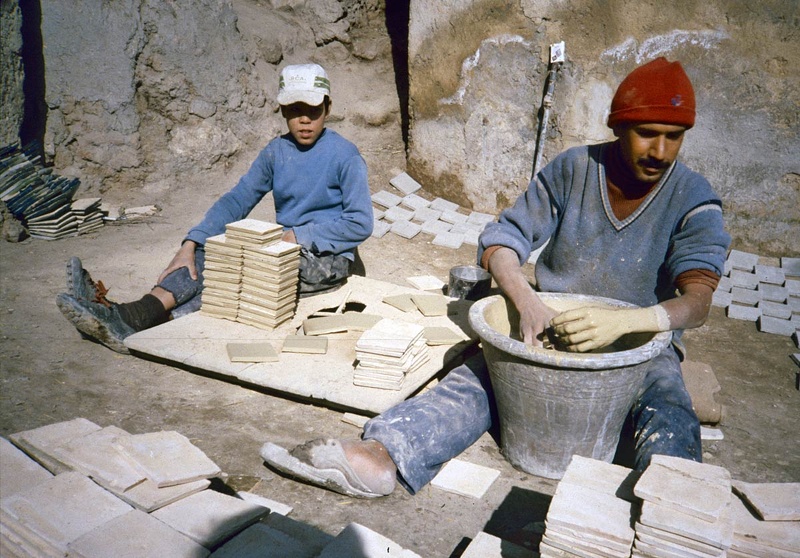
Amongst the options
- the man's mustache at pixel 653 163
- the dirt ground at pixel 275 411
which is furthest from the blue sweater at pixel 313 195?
the man's mustache at pixel 653 163

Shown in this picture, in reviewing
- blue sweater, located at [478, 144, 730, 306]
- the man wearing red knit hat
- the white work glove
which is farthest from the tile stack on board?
the white work glove

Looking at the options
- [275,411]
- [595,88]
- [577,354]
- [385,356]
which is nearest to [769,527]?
[577,354]

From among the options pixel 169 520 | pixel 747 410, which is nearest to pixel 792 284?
pixel 747 410

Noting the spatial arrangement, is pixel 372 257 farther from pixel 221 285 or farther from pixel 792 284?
pixel 792 284

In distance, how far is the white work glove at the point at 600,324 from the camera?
2.76 meters

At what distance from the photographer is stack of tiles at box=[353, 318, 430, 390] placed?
3436 millimetres

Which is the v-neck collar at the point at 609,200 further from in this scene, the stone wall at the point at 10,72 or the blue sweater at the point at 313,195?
the stone wall at the point at 10,72

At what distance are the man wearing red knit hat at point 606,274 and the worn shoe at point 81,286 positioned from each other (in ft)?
6.95

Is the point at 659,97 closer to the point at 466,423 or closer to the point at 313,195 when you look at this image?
the point at 466,423

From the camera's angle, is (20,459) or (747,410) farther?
(747,410)

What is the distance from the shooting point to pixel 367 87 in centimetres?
966

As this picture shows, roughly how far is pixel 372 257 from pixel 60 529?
4863mm

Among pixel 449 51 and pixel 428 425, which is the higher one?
pixel 449 51

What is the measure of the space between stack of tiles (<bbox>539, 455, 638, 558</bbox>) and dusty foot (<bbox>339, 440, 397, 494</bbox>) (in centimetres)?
92
